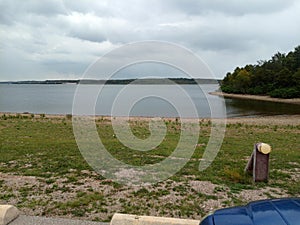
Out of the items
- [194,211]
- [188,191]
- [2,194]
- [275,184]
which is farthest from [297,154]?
[2,194]

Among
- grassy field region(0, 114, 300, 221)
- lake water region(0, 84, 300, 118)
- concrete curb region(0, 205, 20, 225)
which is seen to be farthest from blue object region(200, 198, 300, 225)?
lake water region(0, 84, 300, 118)

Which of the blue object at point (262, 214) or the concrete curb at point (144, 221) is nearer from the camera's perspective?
the blue object at point (262, 214)

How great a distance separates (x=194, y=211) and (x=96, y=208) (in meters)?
1.49

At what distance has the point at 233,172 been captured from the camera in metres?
5.91

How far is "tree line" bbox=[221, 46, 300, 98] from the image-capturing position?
64.0 metres

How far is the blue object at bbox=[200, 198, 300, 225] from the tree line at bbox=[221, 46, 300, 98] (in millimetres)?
Result: 68128

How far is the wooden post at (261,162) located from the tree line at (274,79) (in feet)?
211

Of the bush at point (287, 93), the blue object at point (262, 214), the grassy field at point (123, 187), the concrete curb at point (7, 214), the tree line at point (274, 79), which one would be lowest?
the grassy field at point (123, 187)

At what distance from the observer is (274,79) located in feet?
232

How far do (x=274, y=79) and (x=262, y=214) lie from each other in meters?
76.0

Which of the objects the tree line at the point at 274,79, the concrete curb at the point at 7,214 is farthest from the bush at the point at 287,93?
the concrete curb at the point at 7,214

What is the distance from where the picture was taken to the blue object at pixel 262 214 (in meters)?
1.78

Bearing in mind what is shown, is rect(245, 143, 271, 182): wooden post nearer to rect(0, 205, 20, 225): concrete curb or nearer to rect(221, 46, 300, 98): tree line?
rect(0, 205, 20, 225): concrete curb

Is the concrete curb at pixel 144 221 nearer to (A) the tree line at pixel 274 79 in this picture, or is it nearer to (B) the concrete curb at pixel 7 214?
(B) the concrete curb at pixel 7 214
